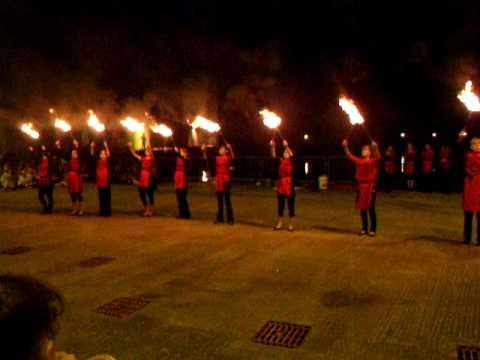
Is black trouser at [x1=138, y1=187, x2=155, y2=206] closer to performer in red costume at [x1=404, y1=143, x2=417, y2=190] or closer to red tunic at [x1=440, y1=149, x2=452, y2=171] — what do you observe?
performer in red costume at [x1=404, y1=143, x2=417, y2=190]

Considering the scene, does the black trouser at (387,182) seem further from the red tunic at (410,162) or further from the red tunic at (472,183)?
the red tunic at (472,183)

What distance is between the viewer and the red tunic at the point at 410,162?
1912 centimetres

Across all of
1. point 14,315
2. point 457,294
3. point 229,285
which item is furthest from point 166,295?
point 14,315

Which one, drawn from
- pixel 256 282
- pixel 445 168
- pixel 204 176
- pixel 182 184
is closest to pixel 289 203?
pixel 182 184

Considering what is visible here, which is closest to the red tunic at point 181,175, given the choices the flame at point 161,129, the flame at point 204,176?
the flame at point 161,129

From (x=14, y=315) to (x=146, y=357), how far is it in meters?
3.59

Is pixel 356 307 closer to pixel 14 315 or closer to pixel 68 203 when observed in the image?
pixel 14 315

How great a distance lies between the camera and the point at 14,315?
1338 millimetres

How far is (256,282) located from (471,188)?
4.88 meters

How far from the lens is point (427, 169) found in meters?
18.9

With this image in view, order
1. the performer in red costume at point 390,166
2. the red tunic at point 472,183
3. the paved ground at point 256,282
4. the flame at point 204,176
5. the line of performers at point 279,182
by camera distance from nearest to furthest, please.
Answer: the paved ground at point 256,282, the red tunic at point 472,183, the line of performers at point 279,182, the performer in red costume at point 390,166, the flame at point 204,176

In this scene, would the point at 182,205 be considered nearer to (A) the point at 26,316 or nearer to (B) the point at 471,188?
(B) the point at 471,188

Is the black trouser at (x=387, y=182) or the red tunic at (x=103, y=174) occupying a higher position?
the red tunic at (x=103, y=174)

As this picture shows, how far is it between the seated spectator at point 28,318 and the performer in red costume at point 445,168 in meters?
18.8
